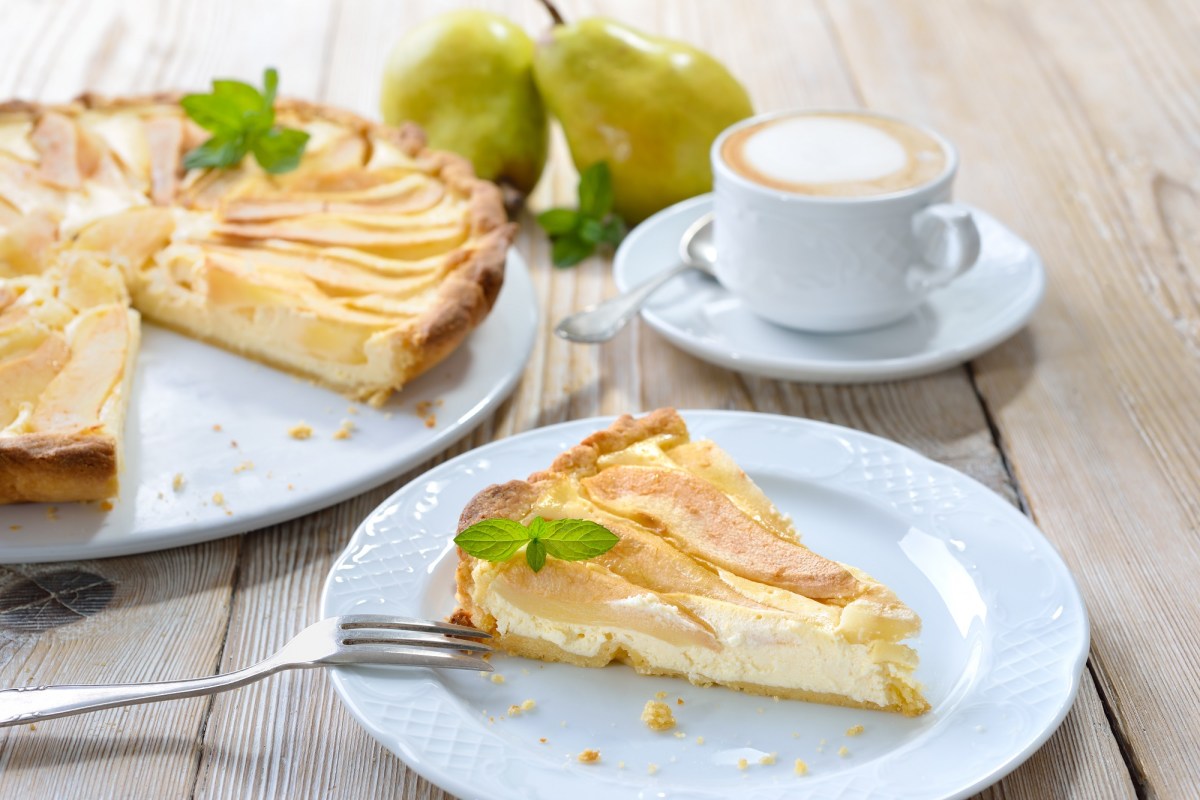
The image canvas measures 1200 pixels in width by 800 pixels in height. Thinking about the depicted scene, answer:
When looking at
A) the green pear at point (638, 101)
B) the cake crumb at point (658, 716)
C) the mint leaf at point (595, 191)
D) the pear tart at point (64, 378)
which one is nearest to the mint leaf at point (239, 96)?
the pear tart at point (64, 378)

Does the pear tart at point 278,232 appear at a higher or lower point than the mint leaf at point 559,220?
higher

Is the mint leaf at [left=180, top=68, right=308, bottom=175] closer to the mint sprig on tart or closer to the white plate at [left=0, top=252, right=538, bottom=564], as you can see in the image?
the white plate at [left=0, top=252, right=538, bottom=564]

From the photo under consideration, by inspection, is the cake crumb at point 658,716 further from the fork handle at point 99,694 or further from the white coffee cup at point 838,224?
the white coffee cup at point 838,224

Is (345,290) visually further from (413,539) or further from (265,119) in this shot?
(413,539)

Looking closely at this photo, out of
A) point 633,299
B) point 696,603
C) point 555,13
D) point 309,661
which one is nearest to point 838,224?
point 633,299

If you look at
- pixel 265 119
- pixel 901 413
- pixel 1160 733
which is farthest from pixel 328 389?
pixel 1160 733

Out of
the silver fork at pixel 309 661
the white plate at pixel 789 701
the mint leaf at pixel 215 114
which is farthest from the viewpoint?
the mint leaf at pixel 215 114

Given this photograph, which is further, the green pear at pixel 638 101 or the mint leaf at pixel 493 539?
the green pear at pixel 638 101
